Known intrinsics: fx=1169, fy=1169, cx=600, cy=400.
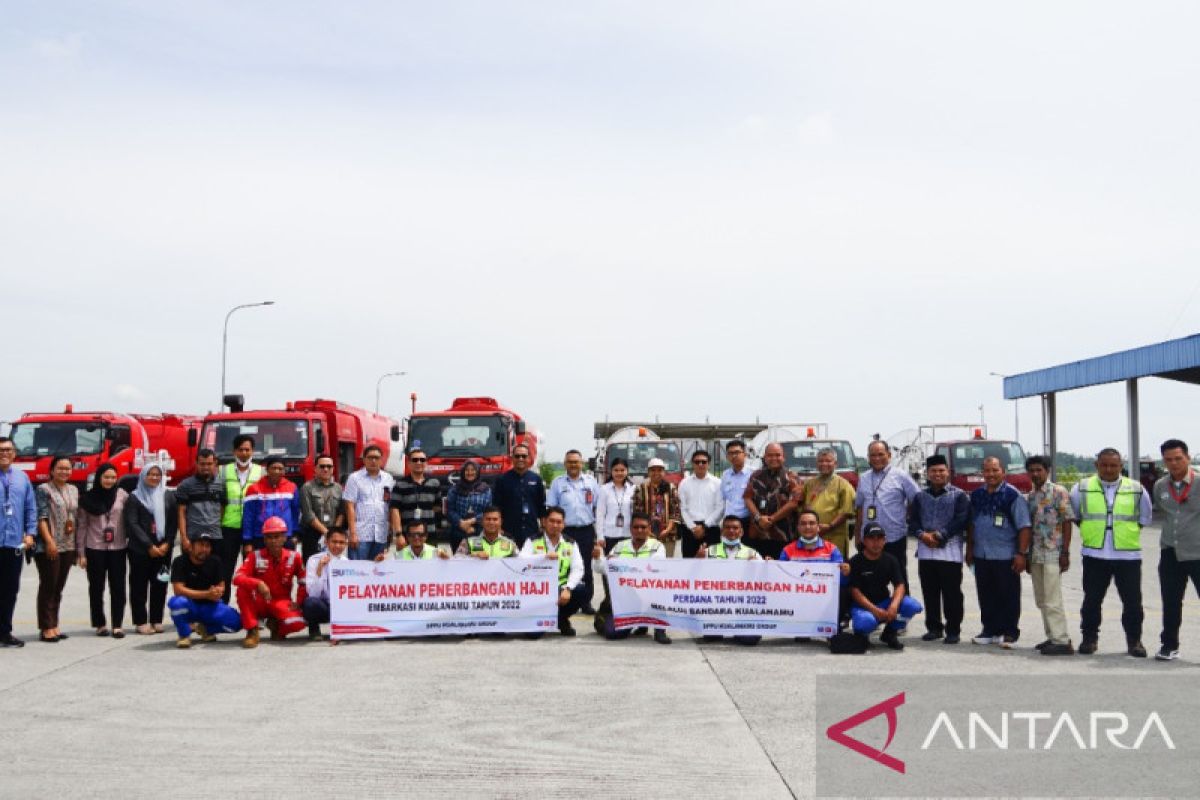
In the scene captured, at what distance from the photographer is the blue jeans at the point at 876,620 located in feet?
32.8

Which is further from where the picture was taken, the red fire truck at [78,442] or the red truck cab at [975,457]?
the red truck cab at [975,457]

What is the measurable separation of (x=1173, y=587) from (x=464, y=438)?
14630 mm

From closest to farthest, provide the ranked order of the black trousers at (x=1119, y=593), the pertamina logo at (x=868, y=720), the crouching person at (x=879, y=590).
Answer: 1. the pertamina logo at (x=868, y=720)
2. the black trousers at (x=1119, y=593)
3. the crouching person at (x=879, y=590)

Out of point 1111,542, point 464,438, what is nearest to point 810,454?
point 464,438

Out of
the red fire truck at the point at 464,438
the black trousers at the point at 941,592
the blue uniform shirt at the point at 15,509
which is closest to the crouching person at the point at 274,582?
the blue uniform shirt at the point at 15,509

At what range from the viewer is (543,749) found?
21.5 ft

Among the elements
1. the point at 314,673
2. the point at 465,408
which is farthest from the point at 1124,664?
the point at 465,408

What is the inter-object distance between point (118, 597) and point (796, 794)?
7660 millimetres

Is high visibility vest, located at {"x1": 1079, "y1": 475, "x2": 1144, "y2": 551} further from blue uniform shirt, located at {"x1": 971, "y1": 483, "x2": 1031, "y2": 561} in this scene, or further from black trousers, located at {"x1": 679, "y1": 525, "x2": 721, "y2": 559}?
black trousers, located at {"x1": 679, "y1": 525, "x2": 721, "y2": 559}

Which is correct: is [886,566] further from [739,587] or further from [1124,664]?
[1124,664]

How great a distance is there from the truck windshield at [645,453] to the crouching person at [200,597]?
48.4 ft

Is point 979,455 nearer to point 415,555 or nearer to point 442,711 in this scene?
point 415,555

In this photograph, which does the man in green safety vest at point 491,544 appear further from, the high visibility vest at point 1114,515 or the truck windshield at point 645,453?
the truck windshield at point 645,453

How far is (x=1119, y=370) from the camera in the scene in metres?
34.2
